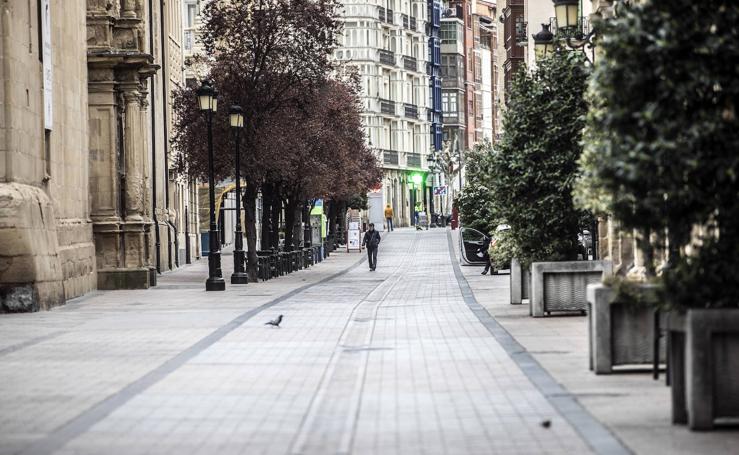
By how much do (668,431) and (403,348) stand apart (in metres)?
8.37

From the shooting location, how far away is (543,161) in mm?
26516

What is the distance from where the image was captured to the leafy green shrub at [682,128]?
38.9 feet

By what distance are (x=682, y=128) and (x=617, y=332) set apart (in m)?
3.75

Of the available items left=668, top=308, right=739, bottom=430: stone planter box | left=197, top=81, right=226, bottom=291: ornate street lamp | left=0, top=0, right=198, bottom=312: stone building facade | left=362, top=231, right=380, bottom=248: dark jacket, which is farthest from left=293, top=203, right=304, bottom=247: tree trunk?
left=668, top=308, right=739, bottom=430: stone planter box

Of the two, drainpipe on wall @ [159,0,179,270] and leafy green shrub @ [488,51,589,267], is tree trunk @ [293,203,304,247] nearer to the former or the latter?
drainpipe on wall @ [159,0,179,270]

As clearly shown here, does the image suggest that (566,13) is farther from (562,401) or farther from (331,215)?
(331,215)

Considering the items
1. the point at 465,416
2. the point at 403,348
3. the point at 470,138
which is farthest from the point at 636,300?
the point at 470,138

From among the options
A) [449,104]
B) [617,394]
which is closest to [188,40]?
[449,104]

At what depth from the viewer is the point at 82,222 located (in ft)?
125

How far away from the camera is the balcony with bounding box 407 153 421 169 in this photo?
140875 mm

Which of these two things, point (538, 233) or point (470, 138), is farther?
point (470, 138)

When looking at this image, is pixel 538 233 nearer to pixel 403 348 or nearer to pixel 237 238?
pixel 403 348

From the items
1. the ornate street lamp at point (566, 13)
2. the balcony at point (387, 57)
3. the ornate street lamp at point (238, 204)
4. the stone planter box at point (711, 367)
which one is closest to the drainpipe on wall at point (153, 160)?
the ornate street lamp at point (238, 204)

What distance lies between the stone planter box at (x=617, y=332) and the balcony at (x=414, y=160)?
125243 mm
